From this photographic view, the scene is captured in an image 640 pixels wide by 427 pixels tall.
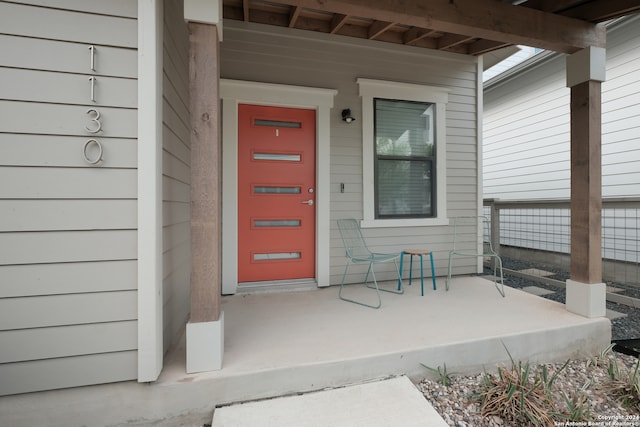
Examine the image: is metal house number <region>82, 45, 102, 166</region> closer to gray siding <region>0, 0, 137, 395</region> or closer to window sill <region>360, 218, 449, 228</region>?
gray siding <region>0, 0, 137, 395</region>

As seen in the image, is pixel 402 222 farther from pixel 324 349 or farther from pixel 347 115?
pixel 324 349

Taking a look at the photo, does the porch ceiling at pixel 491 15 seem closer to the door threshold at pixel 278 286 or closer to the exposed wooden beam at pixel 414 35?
the exposed wooden beam at pixel 414 35

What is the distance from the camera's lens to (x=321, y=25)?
309cm

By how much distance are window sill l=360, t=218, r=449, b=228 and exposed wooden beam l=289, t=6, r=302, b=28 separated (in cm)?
205

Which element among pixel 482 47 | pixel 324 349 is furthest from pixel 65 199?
pixel 482 47

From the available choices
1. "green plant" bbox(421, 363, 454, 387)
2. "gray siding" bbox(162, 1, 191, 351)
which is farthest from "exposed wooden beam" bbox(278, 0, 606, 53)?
"green plant" bbox(421, 363, 454, 387)

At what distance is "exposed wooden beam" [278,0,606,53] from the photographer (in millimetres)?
1906

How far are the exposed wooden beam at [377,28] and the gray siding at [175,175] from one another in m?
1.84

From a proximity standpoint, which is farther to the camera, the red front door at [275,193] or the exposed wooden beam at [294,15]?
the red front door at [275,193]

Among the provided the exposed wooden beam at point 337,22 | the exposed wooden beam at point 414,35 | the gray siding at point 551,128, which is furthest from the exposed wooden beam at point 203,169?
the gray siding at point 551,128

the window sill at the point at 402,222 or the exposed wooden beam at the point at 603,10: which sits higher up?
the exposed wooden beam at the point at 603,10

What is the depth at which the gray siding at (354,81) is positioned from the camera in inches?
117

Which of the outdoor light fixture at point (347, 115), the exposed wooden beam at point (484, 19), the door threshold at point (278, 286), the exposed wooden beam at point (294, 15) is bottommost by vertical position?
the door threshold at point (278, 286)

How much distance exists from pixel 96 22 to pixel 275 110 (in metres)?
1.77
